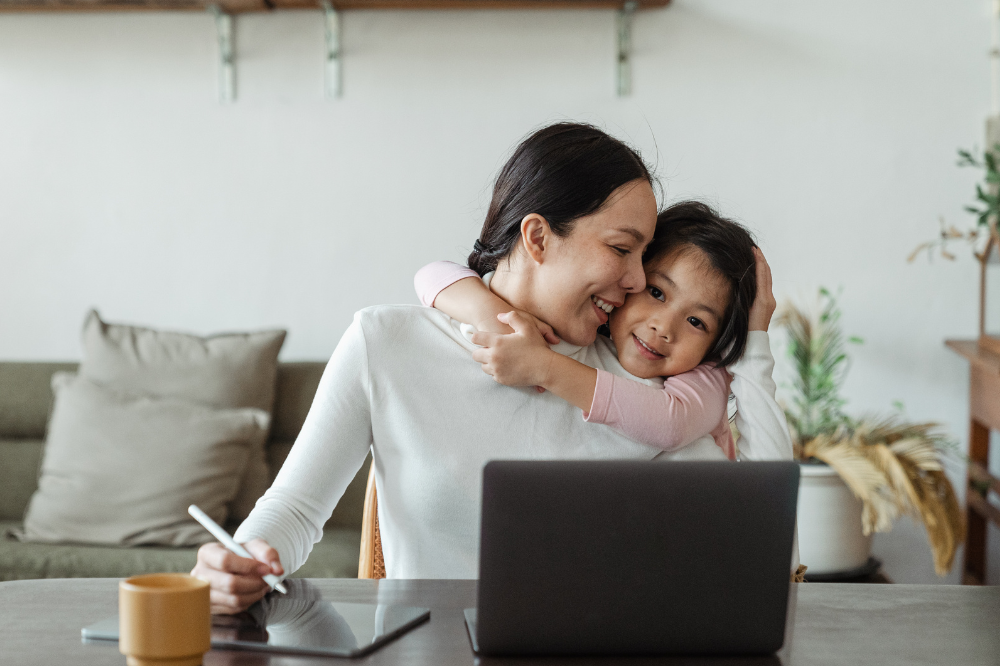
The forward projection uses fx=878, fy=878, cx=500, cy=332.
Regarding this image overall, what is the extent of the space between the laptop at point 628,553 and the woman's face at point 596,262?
517 millimetres

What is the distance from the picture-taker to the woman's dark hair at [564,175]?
1172mm

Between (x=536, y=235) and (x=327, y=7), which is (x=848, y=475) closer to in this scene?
(x=536, y=235)

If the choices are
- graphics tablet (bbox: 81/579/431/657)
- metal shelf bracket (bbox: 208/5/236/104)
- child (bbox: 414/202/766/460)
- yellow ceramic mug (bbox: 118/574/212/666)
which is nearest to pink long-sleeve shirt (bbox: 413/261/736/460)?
child (bbox: 414/202/766/460)

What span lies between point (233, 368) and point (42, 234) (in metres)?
0.90

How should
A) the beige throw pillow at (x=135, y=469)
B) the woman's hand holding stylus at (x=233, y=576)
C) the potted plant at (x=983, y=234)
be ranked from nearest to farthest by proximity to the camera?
the woman's hand holding stylus at (x=233, y=576)
the beige throw pillow at (x=135, y=469)
the potted plant at (x=983, y=234)

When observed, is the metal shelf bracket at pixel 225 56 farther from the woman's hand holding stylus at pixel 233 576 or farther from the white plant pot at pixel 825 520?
the woman's hand holding stylus at pixel 233 576

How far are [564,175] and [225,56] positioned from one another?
183cm

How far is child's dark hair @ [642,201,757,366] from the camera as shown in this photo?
1.21 meters

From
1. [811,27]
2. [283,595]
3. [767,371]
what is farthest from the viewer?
[811,27]

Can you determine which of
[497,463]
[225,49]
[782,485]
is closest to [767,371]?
[782,485]

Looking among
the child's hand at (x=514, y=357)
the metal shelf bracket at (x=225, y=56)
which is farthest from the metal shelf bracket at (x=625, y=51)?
the child's hand at (x=514, y=357)

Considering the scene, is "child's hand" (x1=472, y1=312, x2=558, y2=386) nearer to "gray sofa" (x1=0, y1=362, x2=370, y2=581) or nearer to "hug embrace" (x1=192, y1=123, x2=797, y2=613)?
"hug embrace" (x1=192, y1=123, x2=797, y2=613)

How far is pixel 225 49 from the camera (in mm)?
2635

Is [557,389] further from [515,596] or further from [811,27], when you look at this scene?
[811,27]
